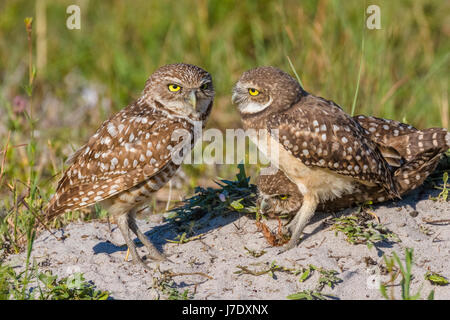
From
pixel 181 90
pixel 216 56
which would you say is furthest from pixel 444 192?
pixel 216 56

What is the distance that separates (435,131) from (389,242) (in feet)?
3.55

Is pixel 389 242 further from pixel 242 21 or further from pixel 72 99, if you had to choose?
pixel 72 99

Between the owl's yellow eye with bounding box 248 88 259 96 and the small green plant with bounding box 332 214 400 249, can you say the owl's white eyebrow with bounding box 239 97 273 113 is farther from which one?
the small green plant with bounding box 332 214 400 249

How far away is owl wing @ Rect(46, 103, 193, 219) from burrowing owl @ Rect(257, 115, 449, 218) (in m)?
0.82

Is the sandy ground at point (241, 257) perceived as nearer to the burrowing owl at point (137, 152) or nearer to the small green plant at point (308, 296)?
the small green plant at point (308, 296)

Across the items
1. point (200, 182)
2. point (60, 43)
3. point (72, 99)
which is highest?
point (60, 43)

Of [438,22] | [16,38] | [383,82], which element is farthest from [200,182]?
[16,38]

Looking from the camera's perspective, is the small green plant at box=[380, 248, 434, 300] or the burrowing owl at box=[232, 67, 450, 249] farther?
the burrowing owl at box=[232, 67, 450, 249]

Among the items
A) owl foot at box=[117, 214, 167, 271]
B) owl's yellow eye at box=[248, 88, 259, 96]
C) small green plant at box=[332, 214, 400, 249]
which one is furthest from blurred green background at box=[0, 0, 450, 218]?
small green plant at box=[332, 214, 400, 249]

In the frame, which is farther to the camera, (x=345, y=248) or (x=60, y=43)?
(x=60, y=43)

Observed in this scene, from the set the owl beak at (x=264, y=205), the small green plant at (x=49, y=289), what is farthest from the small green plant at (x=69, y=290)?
the owl beak at (x=264, y=205)

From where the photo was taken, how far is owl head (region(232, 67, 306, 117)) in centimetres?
446

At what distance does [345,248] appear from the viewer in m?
4.20

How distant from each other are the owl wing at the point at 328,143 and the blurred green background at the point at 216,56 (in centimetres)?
199
